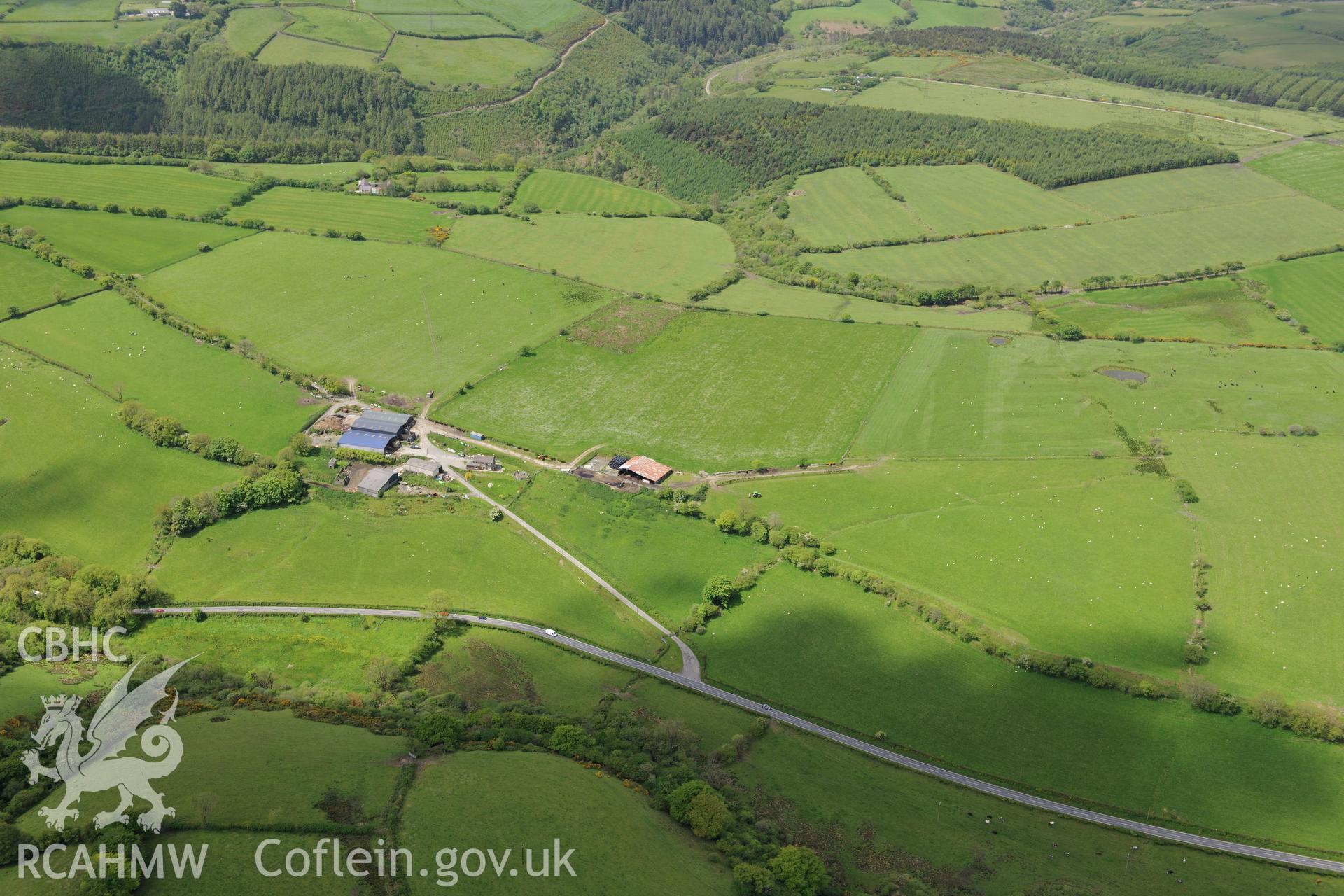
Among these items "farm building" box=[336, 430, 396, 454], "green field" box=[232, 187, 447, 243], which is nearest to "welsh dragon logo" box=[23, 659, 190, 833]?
"farm building" box=[336, 430, 396, 454]

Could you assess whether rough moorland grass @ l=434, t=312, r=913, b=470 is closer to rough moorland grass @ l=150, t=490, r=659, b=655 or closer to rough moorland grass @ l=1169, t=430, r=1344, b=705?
rough moorland grass @ l=150, t=490, r=659, b=655

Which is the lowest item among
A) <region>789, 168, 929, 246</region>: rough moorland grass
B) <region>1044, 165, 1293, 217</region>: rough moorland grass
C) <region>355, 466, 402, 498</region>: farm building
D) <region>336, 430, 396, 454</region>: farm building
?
<region>355, 466, 402, 498</region>: farm building

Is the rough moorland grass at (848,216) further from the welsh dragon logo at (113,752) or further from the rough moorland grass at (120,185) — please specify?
the welsh dragon logo at (113,752)

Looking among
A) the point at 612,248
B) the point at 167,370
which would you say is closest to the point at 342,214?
the point at 612,248

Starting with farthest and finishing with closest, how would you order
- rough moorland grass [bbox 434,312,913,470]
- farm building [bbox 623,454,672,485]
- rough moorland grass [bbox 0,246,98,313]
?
rough moorland grass [bbox 0,246,98,313], rough moorland grass [bbox 434,312,913,470], farm building [bbox 623,454,672,485]

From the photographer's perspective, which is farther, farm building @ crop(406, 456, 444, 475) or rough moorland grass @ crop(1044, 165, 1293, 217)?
rough moorland grass @ crop(1044, 165, 1293, 217)

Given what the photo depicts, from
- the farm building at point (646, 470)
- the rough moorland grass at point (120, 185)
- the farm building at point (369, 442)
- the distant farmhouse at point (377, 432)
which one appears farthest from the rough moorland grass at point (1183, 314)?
the rough moorland grass at point (120, 185)

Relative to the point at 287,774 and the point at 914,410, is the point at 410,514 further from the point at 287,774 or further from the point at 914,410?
the point at 914,410
